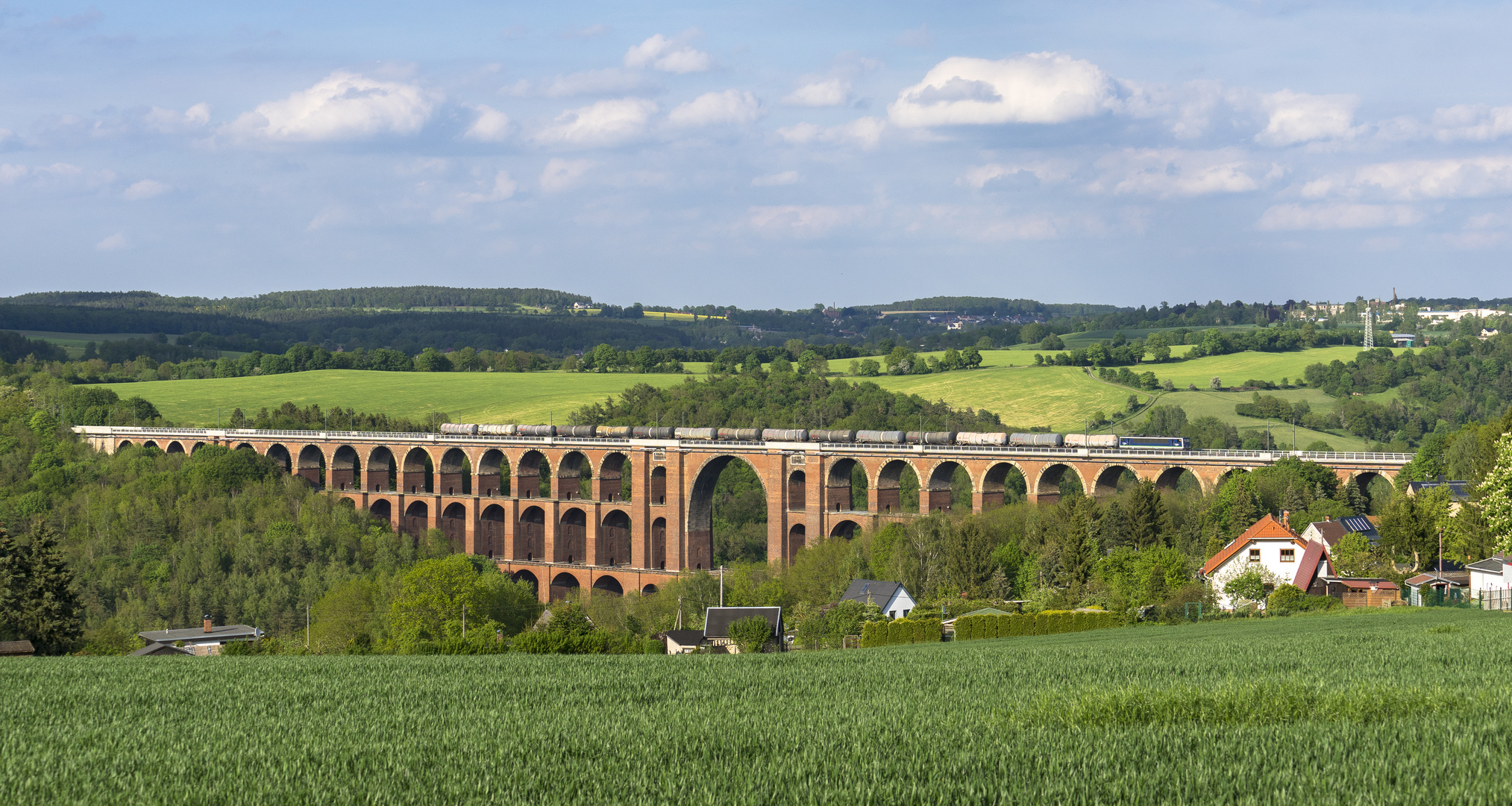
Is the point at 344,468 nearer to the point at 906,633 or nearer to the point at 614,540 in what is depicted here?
the point at 614,540

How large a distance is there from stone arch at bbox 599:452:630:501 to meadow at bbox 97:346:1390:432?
4746 centimetres

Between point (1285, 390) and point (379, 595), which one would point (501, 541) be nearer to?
point (379, 595)

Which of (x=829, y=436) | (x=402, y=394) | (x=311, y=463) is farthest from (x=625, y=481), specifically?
(x=402, y=394)

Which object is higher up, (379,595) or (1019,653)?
(1019,653)

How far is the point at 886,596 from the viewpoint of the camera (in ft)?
233

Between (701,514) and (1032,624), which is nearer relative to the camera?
(1032,624)

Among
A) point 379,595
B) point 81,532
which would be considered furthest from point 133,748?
point 81,532

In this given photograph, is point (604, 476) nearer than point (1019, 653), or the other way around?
point (1019, 653)

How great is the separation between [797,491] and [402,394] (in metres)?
95.9

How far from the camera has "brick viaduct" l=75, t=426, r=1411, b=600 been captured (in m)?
88.6

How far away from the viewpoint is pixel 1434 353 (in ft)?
559

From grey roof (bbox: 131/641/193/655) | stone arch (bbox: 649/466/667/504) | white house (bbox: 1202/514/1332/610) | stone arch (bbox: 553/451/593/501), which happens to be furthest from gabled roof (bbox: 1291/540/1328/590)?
stone arch (bbox: 553/451/593/501)

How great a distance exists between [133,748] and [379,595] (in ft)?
248

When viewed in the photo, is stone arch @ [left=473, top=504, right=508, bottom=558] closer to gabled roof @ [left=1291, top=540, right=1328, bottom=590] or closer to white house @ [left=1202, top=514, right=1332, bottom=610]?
white house @ [left=1202, top=514, right=1332, bottom=610]
